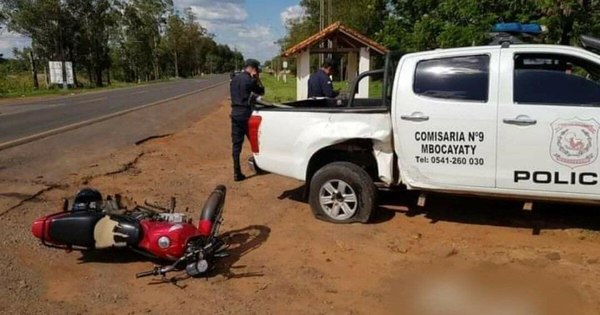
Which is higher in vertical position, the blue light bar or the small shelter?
the small shelter

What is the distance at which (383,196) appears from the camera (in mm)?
7113

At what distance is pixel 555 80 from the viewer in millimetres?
5230

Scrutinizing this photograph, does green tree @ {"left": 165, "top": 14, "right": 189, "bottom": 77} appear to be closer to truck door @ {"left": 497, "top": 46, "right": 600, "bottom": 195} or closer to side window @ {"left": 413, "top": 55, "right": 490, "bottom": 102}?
side window @ {"left": 413, "top": 55, "right": 490, "bottom": 102}

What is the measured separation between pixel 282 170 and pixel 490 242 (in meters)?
2.40

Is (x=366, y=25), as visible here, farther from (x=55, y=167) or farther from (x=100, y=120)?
(x=55, y=167)

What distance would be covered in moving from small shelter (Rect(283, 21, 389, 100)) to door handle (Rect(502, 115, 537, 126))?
14556 millimetres

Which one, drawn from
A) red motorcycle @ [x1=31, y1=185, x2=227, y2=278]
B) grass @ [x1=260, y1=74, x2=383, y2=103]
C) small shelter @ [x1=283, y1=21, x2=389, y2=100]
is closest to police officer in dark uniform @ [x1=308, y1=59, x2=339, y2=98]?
grass @ [x1=260, y1=74, x2=383, y2=103]

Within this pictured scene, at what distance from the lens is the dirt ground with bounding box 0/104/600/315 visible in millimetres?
4172

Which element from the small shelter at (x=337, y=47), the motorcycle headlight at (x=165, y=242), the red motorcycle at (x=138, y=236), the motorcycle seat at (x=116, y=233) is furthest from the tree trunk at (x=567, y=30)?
the motorcycle seat at (x=116, y=233)

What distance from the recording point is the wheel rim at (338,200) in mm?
6078

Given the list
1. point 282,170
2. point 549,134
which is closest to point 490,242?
point 549,134

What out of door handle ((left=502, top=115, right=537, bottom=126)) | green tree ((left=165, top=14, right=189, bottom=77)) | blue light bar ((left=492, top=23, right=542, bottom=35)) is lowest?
door handle ((left=502, top=115, right=537, bottom=126))

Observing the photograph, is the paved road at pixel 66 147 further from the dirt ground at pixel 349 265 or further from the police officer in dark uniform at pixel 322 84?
the police officer in dark uniform at pixel 322 84

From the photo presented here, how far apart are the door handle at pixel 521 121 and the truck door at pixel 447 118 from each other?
0.13 m
